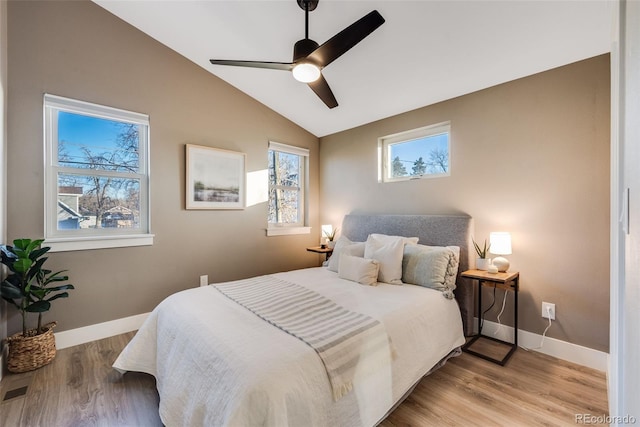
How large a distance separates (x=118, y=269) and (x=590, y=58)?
4622mm

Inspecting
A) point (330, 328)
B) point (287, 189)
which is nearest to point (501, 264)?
point (330, 328)

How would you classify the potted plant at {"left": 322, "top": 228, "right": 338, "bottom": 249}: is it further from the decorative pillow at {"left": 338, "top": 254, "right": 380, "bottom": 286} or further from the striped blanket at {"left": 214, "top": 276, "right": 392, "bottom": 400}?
the striped blanket at {"left": 214, "top": 276, "right": 392, "bottom": 400}

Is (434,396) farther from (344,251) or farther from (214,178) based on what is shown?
(214,178)

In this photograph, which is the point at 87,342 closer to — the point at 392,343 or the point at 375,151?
the point at 392,343

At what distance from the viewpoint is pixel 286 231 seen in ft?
13.4

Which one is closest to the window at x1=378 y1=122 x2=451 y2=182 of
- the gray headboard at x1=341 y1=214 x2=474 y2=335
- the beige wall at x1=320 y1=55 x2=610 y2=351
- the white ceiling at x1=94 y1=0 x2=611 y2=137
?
the beige wall at x1=320 y1=55 x2=610 y2=351

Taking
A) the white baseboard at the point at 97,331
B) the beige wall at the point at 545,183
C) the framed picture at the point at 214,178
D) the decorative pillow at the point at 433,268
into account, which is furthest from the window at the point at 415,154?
the white baseboard at the point at 97,331

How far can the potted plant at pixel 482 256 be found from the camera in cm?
249

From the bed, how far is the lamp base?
59cm

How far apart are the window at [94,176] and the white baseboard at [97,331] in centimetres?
78

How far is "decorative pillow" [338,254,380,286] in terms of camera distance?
2496 mm

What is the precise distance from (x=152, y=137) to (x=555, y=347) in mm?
4387

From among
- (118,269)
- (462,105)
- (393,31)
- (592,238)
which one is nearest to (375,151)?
(462,105)

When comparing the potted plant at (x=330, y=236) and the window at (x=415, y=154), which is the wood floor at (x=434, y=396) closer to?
the window at (x=415, y=154)
